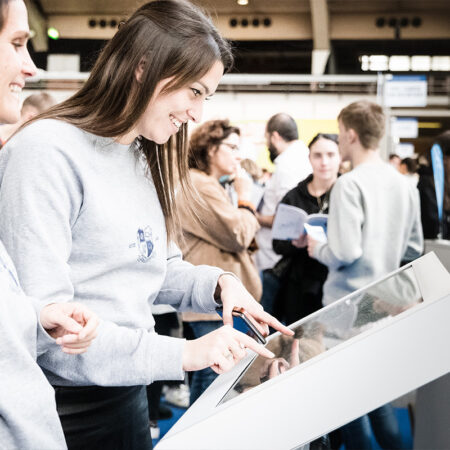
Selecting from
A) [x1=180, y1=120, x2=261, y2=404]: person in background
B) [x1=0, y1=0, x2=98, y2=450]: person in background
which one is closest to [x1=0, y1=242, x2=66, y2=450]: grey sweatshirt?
[x1=0, y1=0, x2=98, y2=450]: person in background

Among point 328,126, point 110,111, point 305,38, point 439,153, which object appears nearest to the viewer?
point 110,111

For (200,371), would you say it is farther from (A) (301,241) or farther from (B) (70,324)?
(B) (70,324)

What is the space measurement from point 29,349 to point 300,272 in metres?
2.15

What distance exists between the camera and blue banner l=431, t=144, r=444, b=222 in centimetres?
307

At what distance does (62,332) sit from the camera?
Result: 0.87 meters

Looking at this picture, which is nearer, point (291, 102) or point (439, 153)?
point (439, 153)

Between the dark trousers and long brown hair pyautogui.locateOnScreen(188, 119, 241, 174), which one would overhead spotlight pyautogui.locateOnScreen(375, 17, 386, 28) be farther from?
the dark trousers

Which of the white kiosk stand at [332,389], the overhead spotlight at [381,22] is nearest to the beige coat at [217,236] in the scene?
the white kiosk stand at [332,389]

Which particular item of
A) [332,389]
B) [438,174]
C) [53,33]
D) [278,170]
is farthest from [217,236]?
[53,33]

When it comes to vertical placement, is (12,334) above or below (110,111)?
below

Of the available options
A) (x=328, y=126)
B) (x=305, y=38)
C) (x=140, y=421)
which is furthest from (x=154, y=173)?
(x=305, y=38)

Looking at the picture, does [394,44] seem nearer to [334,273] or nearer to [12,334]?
[334,273]

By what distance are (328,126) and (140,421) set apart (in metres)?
2.75

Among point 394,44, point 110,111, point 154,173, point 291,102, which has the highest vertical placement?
point 394,44
